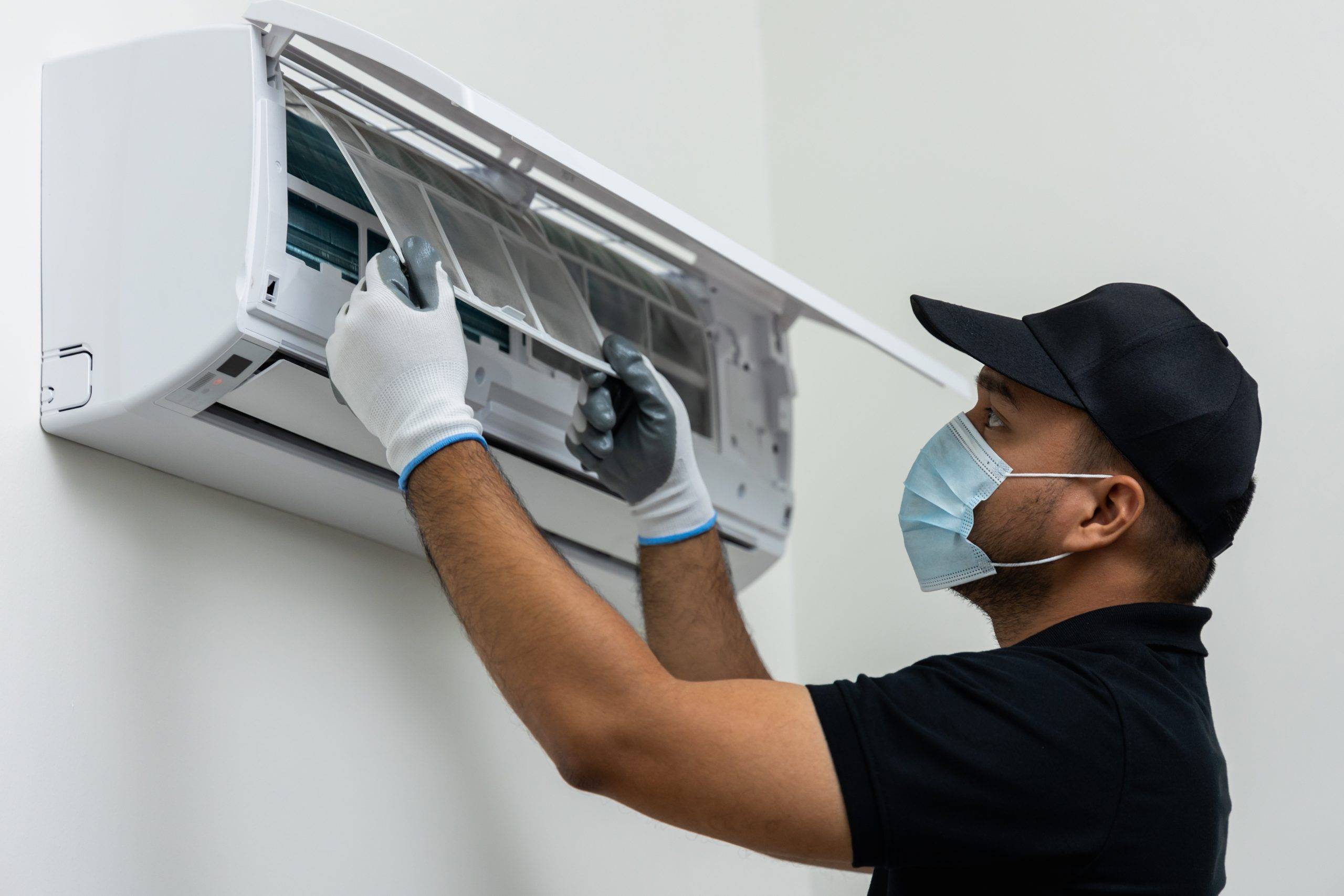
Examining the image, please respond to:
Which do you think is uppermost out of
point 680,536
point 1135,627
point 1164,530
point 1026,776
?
point 680,536

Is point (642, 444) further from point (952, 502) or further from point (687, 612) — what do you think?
point (952, 502)

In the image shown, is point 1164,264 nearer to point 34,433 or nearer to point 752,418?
point 752,418

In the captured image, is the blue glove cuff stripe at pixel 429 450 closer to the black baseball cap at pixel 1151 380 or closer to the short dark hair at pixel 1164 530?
the black baseball cap at pixel 1151 380

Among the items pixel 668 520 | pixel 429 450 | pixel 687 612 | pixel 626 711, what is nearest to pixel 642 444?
pixel 668 520

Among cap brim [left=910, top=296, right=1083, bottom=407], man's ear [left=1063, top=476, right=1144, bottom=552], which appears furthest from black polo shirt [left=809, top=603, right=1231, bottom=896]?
cap brim [left=910, top=296, right=1083, bottom=407]

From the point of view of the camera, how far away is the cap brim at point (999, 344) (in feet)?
4.39

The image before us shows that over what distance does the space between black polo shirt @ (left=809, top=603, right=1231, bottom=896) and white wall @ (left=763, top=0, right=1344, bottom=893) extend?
691mm

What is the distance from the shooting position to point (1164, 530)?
133cm

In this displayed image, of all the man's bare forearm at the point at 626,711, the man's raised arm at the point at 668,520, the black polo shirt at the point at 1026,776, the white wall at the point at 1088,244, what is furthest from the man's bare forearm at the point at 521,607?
the white wall at the point at 1088,244

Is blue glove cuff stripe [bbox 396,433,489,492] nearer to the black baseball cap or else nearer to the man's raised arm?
the man's raised arm

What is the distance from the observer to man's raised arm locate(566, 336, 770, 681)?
56.9 inches

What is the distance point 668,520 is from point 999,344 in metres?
0.46

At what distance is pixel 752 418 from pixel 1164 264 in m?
0.74

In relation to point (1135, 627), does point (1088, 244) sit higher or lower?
higher
